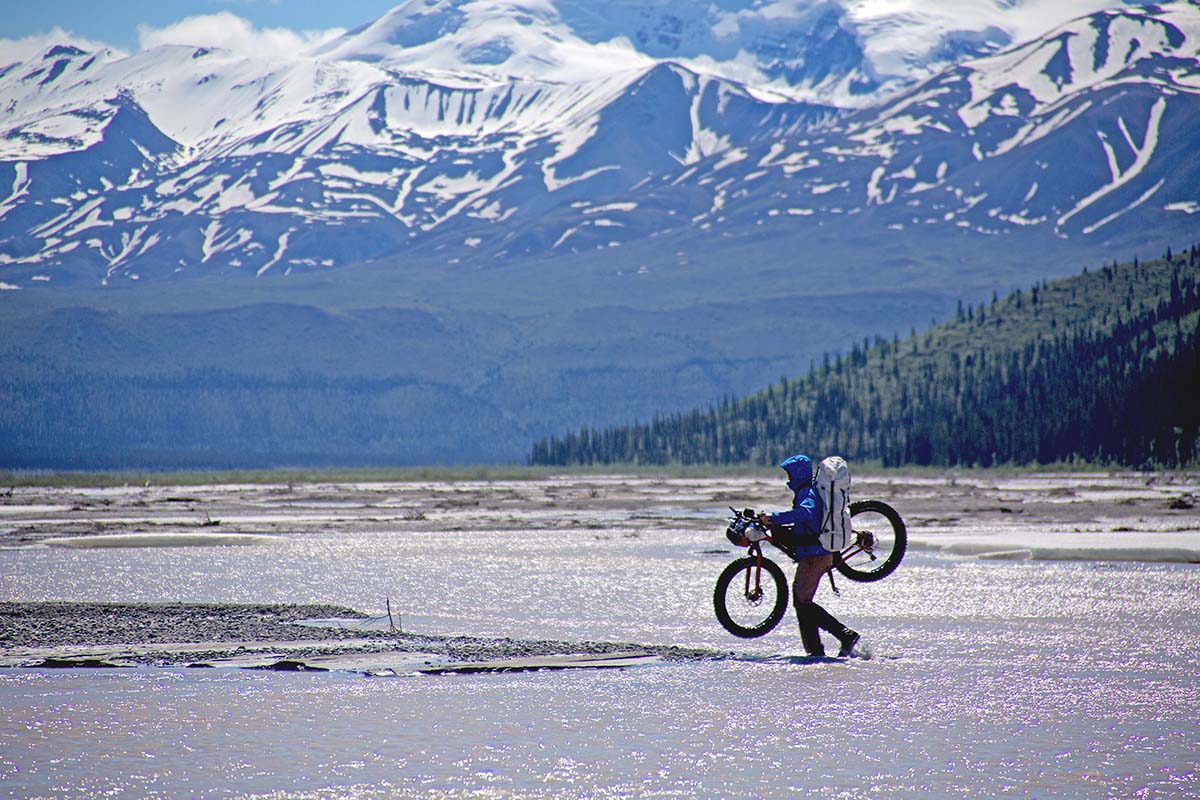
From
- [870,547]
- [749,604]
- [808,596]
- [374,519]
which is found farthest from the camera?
[374,519]

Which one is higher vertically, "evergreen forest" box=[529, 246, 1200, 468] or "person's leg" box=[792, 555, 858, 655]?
"evergreen forest" box=[529, 246, 1200, 468]

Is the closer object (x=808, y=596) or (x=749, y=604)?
(x=808, y=596)

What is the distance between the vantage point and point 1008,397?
14488cm

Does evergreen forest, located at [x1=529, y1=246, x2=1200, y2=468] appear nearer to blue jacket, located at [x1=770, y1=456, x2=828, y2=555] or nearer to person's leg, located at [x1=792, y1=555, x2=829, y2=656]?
person's leg, located at [x1=792, y1=555, x2=829, y2=656]

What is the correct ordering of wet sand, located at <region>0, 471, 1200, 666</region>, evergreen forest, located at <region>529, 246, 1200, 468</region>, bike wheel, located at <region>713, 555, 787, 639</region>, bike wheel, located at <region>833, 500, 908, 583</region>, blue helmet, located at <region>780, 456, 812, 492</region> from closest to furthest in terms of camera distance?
bike wheel, located at <region>833, 500, 908, 583</region>
blue helmet, located at <region>780, 456, 812, 492</region>
bike wheel, located at <region>713, 555, 787, 639</region>
wet sand, located at <region>0, 471, 1200, 666</region>
evergreen forest, located at <region>529, 246, 1200, 468</region>

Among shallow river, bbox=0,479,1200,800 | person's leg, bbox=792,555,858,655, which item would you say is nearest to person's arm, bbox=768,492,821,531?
person's leg, bbox=792,555,858,655

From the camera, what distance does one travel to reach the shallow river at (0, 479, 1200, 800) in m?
14.8

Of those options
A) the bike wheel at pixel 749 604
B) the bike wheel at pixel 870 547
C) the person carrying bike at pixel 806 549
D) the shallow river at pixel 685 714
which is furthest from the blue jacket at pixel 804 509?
the shallow river at pixel 685 714

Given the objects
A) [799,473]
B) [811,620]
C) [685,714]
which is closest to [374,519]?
[811,620]

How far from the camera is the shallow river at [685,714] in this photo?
14773mm

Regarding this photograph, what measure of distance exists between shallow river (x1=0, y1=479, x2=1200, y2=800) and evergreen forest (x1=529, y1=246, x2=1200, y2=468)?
3408 inches

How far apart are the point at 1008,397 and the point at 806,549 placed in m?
128

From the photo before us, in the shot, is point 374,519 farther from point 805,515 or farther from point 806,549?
point 805,515

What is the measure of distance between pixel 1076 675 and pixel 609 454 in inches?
5880
